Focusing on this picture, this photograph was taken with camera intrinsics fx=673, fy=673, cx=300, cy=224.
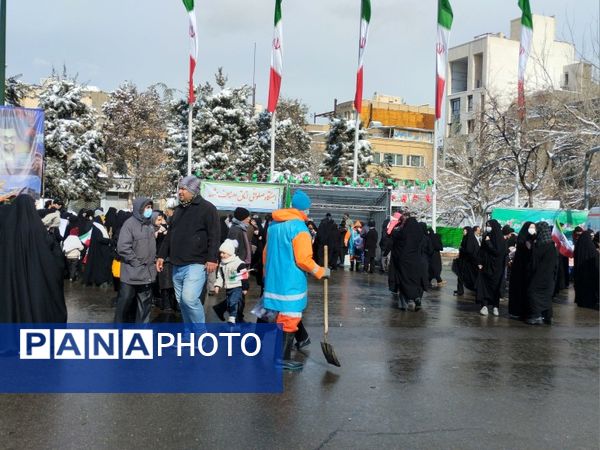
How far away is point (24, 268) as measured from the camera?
6.97 metres

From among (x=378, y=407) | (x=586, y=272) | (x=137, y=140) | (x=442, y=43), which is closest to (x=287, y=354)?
(x=378, y=407)

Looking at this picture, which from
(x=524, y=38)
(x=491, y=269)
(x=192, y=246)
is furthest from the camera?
(x=524, y=38)

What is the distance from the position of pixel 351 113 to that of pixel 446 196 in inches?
1851

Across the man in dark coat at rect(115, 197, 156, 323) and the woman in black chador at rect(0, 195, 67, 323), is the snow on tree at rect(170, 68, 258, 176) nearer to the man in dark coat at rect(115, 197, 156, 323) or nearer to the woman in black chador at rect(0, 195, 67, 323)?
the man in dark coat at rect(115, 197, 156, 323)

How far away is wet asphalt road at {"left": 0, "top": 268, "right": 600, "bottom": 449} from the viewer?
16.1ft

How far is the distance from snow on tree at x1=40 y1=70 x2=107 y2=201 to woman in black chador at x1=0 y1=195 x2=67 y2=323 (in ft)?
91.7

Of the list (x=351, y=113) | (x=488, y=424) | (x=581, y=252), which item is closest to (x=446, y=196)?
(x=581, y=252)

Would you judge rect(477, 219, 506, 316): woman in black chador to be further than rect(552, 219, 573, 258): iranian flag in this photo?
No

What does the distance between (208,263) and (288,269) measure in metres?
1.18

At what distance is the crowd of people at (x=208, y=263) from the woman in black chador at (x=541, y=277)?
0.02 meters

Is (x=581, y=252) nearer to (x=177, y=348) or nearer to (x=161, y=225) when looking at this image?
(x=161, y=225)

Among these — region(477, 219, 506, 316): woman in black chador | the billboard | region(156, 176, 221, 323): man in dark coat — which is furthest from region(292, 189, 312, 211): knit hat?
the billboard

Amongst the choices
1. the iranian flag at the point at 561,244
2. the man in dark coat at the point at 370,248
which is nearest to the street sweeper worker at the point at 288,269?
the iranian flag at the point at 561,244

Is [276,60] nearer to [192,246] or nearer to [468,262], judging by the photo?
[468,262]
